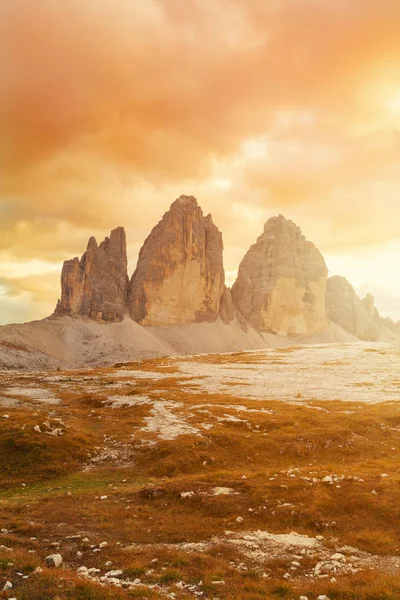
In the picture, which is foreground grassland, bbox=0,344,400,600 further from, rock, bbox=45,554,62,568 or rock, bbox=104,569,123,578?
rock, bbox=45,554,62,568

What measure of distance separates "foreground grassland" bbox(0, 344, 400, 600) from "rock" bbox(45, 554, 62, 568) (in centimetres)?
25

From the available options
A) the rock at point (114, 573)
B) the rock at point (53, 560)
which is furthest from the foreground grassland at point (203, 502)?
the rock at point (53, 560)

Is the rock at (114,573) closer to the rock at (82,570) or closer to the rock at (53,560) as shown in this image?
the rock at (82,570)

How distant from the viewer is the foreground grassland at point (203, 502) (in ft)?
46.9

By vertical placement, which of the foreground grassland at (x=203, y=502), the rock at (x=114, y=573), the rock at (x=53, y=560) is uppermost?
the rock at (x=53, y=560)

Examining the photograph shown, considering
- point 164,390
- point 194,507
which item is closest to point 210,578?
point 194,507

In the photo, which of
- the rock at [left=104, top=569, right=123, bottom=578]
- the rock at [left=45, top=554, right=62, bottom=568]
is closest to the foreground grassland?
the rock at [left=104, top=569, right=123, bottom=578]

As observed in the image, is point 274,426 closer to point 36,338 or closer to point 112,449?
point 112,449

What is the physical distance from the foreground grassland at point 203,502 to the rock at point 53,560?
0.83 ft

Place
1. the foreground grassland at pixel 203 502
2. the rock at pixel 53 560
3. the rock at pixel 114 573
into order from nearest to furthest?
the foreground grassland at pixel 203 502 → the rock at pixel 114 573 → the rock at pixel 53 560

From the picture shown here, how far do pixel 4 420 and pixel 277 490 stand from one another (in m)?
28.7

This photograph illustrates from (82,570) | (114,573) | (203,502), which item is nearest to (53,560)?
(82,570)

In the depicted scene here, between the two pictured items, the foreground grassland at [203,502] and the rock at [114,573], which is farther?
the rock at [114,573]

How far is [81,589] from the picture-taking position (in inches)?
497
